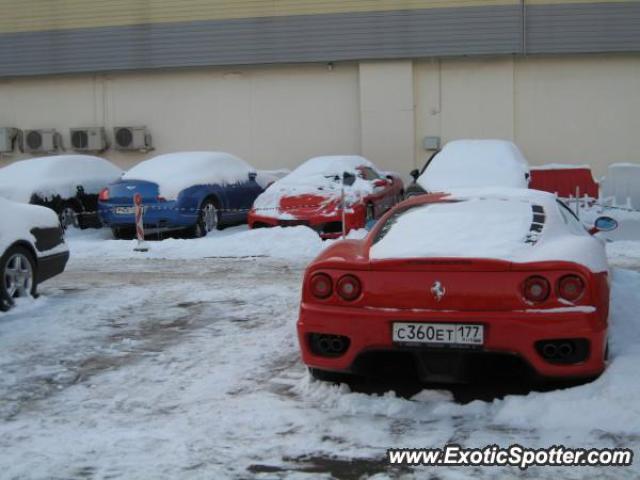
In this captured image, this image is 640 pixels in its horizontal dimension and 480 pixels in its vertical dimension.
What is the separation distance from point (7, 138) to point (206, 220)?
9841mm

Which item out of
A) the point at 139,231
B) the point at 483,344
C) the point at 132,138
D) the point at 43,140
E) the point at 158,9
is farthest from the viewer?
the point at 43,140

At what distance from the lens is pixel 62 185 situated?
1416 centimetres

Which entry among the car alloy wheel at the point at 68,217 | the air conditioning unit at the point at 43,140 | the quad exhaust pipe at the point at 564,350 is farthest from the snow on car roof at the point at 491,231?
the air conditioning unit at the point at 43,140

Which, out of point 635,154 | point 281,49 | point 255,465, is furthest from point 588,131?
point 255,465

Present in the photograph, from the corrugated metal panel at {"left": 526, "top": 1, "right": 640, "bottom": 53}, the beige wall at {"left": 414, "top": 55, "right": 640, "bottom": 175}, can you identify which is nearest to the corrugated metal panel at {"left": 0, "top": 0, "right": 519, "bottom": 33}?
the corrugated metal panel at {"left": 526, "top": 1, "right": 640, "bottom": 53}

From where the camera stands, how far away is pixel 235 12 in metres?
19.4

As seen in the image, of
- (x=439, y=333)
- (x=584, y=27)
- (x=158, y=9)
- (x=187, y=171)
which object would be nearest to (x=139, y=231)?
(x=187, y=171)

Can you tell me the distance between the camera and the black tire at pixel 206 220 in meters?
13.3

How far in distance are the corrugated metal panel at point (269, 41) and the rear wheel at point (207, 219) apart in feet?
21.8

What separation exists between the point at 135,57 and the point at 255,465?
17.6 metres

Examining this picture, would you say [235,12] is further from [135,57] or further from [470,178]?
[470,178]

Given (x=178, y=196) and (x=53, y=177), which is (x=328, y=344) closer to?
(x=178, y=196)

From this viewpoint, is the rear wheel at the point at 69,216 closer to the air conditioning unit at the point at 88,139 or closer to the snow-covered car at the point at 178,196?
the snow-covered car at the point at 178,196

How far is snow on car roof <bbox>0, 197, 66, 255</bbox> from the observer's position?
23.7 feet
